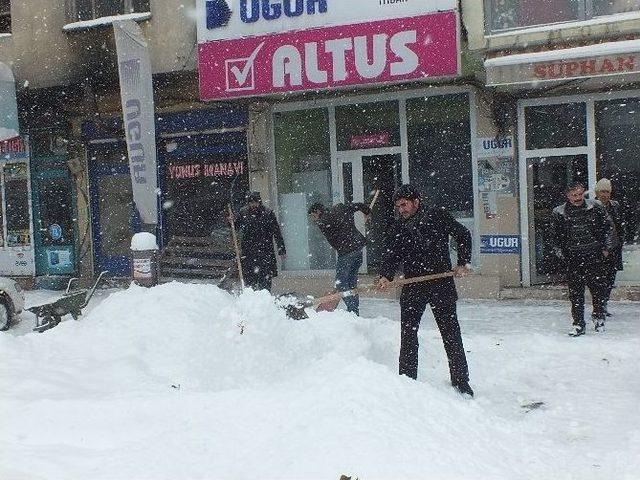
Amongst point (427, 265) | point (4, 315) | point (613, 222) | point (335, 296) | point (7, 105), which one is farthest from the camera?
point (7, 105)

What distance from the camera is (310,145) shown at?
12156mm

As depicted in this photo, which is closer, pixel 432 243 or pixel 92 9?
pixel 432 243

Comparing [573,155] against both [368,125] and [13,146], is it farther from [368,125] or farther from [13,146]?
[13,146]

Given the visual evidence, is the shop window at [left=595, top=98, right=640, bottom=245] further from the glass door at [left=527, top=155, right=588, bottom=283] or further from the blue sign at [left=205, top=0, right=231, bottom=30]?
the blue sign at [left=205, top=0, right=231, bottom=30]

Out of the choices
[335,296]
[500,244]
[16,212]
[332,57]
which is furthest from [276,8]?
[16,212]

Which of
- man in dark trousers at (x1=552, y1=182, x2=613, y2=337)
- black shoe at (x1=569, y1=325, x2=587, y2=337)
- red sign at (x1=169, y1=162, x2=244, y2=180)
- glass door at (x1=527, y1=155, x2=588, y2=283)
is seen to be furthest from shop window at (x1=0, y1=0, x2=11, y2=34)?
black shoe at (x1=569, y1=325, x2=587, y2=337)

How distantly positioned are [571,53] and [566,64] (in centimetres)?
17

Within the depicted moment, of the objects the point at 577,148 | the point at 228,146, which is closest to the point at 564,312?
the point at 577,148

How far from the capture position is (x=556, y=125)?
35.3ft

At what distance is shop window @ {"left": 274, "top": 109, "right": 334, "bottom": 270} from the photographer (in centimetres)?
1209

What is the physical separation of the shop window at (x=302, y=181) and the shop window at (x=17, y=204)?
582 centimetres

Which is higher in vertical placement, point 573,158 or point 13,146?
point 13,146

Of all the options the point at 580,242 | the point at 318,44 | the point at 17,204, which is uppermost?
the point at 318,44

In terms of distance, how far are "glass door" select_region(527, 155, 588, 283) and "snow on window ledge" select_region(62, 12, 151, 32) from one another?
7.39 m
